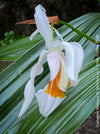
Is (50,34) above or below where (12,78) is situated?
above

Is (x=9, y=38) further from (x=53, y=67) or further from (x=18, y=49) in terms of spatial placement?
(x=53, y=67)

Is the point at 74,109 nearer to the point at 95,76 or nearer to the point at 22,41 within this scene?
the point at 95,76

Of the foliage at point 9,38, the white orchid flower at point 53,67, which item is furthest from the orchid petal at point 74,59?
the foliage at point 9,38

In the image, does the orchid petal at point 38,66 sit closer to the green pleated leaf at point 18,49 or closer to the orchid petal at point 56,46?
the orchid petal at point 56,46

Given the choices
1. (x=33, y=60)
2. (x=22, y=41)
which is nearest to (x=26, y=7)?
(x=22, y=41)

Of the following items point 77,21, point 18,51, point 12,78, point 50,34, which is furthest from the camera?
point 18,51

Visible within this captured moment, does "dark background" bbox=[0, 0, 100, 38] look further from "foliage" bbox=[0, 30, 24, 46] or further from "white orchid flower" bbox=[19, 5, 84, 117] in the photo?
"white orchid flower" bbox=[19, 5, 84, 117]
